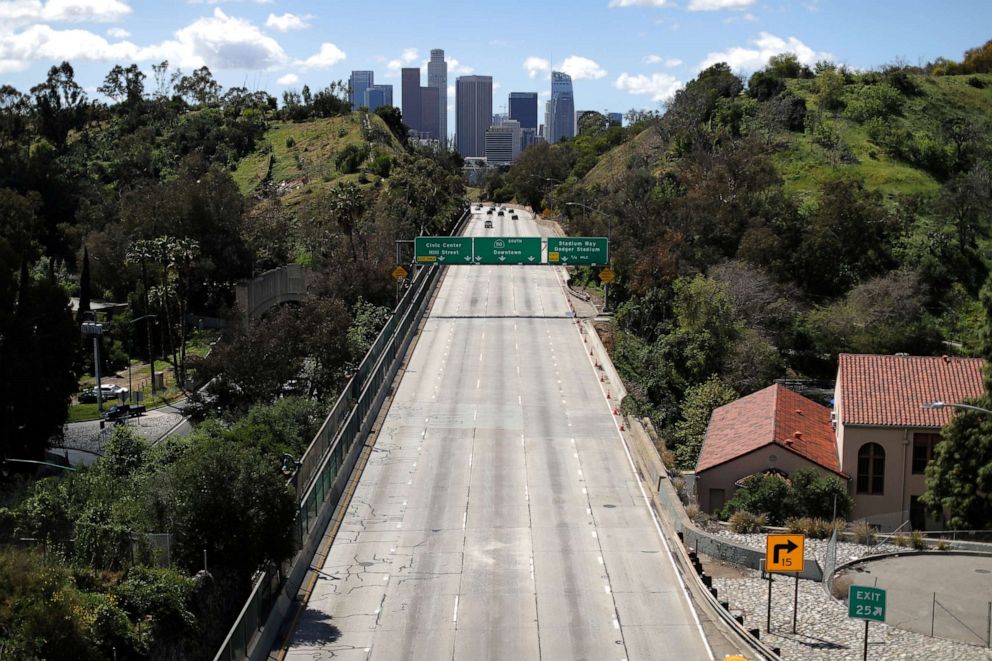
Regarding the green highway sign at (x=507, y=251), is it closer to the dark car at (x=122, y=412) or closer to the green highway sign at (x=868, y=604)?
the dark car at (x=122, y=412)

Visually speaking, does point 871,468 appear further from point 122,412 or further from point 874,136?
point 874,136

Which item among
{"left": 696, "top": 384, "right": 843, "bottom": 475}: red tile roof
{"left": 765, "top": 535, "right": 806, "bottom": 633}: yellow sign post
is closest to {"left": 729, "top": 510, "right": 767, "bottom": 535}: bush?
{"left": 696, "top": 384, "right": 843, "bottom": 475}: red tile roof

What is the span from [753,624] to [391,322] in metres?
38.7

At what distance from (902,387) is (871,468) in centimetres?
396

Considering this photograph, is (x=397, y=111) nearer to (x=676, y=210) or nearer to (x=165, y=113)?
(x=165, y=113)

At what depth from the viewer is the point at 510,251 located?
80.3 m

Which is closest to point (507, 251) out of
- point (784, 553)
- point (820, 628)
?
point (784, 553)

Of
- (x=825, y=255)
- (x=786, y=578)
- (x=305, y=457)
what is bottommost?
(x=786, y=578)

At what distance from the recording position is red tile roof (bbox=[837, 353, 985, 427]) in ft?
142

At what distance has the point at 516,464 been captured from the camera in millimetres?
43781

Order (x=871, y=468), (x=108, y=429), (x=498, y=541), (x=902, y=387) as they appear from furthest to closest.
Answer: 1. (x=108, y=429)
2. (x=902, y=387)
3. (x=871, y=468)
4. (x=498, y=541)

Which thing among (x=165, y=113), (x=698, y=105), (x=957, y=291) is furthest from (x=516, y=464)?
(x=165, y=113)

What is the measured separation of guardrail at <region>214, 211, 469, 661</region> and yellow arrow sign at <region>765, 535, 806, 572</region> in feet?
41.0

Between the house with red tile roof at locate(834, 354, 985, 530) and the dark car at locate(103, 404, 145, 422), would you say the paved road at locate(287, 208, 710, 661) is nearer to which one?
the house with red tile roof at locate(834, 354, 985, 530)
